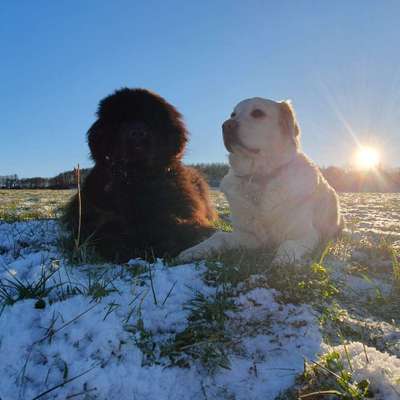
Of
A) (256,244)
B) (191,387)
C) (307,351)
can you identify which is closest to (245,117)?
(256,244)

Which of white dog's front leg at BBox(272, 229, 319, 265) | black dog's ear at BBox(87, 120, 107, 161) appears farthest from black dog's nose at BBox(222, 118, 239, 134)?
black dog's ear at BBox(87, 120, 107, 161)

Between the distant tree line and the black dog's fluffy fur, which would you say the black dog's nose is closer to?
the black dog's fluffy fur

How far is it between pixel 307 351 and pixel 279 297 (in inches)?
17.6

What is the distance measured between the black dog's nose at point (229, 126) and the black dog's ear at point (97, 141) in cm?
122

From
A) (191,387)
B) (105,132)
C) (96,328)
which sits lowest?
(191,387)

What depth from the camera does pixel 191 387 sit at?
4.63 ft

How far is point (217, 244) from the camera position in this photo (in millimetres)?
3193

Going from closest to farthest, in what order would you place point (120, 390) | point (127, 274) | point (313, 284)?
1. point (120, 390)
2. point (313, 284)
3. point (127, 274)

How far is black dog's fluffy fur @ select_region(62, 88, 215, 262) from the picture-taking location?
3.38m

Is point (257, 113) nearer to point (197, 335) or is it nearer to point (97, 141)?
point (97, 141)

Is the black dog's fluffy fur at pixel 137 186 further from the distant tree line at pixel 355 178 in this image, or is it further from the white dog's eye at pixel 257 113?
the distant tree line at pixel 355 178

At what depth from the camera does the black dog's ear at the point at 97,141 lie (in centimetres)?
375

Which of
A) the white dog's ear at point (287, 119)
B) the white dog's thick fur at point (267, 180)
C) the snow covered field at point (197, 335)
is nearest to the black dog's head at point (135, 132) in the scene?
the white dog's thick fur at point (267, 180)

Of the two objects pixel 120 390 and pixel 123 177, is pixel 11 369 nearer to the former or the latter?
pixel 120 390
